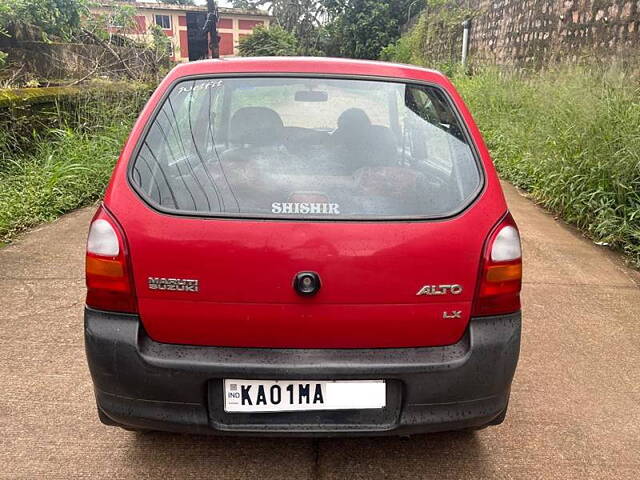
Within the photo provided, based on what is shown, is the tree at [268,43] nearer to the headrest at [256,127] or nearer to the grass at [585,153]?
the grass at [585,153]

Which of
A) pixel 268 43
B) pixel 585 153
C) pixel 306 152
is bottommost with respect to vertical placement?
pixel 268 43

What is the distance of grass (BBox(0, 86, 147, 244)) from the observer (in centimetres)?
545

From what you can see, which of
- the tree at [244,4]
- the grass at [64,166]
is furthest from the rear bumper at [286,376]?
the tree at [244,4]

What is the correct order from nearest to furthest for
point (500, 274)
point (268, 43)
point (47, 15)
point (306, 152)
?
1. point (500, 274)
2. point (306, 152)
3. point (47, 15)
4. point (268, 43)

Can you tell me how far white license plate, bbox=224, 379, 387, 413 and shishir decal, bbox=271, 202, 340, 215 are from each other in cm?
55

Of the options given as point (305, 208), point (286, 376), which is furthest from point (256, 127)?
point (286, 376)

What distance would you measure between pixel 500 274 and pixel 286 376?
0.79 meters

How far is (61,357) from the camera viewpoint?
3025mm

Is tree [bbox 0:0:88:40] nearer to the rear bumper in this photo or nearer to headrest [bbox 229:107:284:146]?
headrest [bbox 229:107:284:146]

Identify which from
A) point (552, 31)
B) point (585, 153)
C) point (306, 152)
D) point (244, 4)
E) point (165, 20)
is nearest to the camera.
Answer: point (306, 152)

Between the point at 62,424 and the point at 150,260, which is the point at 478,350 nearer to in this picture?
the point at 150,260

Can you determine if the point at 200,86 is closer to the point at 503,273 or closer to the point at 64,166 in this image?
the point at 503,273

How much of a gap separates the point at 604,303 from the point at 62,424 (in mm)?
3455

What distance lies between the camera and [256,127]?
2164 mm
